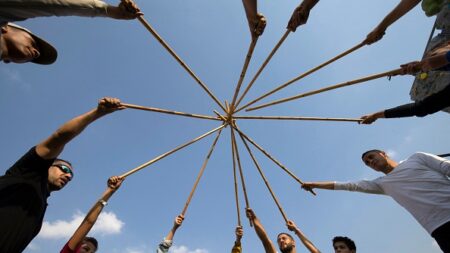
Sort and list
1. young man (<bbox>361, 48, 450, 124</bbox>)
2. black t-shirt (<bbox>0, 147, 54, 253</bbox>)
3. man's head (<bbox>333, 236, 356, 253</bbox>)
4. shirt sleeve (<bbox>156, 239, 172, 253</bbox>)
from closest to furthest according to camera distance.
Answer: black t-shirt (<bbox>0, 147, 54, 253</bbox>) < young man (<bbox>361, 48, 450, 124</bbox>) < man's head (<bbox>333, 236, 356, 253</bbox>) < shirt sleeve (<bbox>156, 239, 172, 253</bbox>)

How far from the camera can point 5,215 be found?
3344 mm

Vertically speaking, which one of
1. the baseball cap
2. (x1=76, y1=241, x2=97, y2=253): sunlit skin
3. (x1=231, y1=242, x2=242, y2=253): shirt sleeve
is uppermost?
(x1=231, y1=242, x2=242, y2=253): shirt sleeve

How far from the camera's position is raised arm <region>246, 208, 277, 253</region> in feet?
25.2

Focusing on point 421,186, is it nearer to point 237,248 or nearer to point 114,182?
point 237,248

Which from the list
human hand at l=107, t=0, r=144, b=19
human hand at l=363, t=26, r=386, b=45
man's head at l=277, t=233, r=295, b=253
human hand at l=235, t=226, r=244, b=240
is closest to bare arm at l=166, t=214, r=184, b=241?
human hand at l=235, t=226, r=244, b=240

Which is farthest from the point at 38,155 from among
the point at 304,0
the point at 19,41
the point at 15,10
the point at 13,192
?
→ the point at 304,0

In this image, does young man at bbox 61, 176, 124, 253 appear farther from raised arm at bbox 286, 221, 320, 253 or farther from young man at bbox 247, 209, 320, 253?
raised arm at bbox 286, 221, 320, 253

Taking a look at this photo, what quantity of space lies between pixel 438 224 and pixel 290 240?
3588 millimetres

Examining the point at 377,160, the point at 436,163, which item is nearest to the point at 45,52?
the point at 377,160

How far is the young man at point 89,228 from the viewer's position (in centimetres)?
524

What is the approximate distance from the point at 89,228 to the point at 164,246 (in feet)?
11.5

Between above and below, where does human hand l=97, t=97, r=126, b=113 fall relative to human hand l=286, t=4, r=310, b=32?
below

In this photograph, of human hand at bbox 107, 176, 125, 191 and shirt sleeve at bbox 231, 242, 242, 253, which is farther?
shirt sleeve at bbox 231, 242, 242, 253

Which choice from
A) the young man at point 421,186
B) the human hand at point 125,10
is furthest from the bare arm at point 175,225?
the human hand at point 125,10
